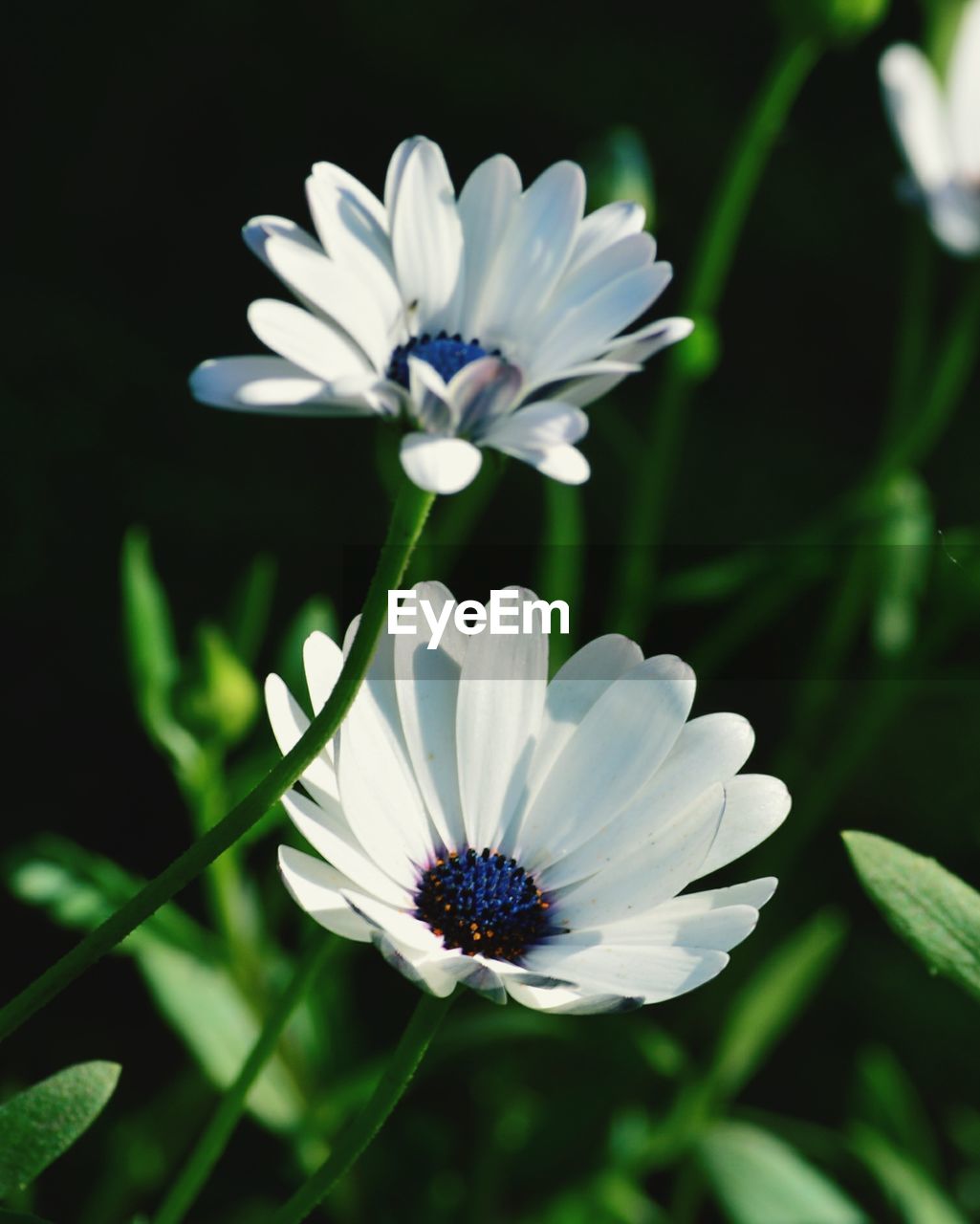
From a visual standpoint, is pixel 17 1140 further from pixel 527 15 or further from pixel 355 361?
pixel 527 15

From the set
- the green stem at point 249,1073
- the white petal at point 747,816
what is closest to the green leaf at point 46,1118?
the green stem at point 249,1073

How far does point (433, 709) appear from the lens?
1.36 ft

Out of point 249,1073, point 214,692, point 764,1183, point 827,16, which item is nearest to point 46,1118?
point 249,1073

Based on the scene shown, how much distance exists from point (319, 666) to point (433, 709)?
2.3 inches

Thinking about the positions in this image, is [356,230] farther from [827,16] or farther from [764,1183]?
[764,1183]

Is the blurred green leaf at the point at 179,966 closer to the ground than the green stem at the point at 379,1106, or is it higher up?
closer to the ground

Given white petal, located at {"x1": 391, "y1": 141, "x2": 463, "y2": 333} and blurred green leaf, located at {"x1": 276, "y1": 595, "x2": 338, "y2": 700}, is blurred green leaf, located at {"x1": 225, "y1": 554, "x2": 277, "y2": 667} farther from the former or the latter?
white petal, located at {"x1": 391, "y1": 141, "x2": 463, "y2": 333}

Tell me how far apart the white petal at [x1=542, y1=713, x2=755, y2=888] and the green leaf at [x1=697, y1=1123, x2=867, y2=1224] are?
36cm

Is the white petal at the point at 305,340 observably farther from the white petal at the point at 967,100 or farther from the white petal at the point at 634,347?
the white petal at the point at 967,100

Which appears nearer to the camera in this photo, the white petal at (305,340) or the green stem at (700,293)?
the white petal at (305,340)

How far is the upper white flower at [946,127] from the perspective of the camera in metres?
0.78

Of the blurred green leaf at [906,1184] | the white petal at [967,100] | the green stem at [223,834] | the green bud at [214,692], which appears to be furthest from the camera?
the white petal at [967,100]

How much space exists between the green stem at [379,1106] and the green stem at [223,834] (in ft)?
0.21

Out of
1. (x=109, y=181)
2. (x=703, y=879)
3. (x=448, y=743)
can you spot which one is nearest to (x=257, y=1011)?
(x=703, y=879)
